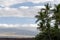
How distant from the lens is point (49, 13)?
184 feet

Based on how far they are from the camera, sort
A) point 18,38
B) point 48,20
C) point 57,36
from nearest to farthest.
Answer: point 48,20, point 57,36, point 18,38

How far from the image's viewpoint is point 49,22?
54.4 m

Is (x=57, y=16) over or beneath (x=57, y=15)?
beneath

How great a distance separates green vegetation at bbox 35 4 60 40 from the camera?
181 feet

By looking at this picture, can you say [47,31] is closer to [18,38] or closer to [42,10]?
[42,10]

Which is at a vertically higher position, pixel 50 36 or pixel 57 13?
pixel 57 13

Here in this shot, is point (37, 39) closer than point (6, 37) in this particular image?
Yes

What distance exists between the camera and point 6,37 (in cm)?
9081

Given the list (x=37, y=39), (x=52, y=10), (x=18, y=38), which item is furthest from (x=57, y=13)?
(x=18, y=38)

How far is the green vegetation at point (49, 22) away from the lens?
55066 millimetres

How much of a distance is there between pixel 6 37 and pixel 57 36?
113 feet

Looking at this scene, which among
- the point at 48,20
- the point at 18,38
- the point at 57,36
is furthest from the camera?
the point at 18,38

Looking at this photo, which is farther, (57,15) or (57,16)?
(57,15)

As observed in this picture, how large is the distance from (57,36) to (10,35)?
33.6 metres
